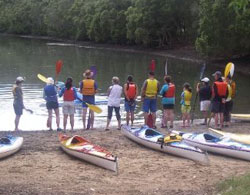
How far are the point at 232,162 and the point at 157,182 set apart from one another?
8.26 feet

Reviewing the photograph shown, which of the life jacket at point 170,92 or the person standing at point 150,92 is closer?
the person standing at point 150,92

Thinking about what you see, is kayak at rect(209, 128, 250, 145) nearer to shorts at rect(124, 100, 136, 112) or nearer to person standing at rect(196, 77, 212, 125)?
person standing at rect(196, 77, 212, 125)

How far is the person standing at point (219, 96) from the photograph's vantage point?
14297mm

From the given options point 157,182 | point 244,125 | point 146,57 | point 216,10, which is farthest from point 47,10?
Result: point 157,182

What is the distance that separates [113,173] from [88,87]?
4.32m

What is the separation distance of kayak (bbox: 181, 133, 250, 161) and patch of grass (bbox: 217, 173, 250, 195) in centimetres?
220

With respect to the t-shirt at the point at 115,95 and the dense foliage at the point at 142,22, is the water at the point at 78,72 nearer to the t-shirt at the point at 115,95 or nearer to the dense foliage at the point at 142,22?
the dense foliage at the point at 142,22

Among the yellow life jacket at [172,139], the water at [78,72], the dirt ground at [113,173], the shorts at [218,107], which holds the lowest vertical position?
the water at [78,72]

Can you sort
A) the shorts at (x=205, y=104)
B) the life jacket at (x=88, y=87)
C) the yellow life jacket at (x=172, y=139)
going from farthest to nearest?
1. the shorts at (x=205, y=104)
2. the life jacket at (x=88, y=87)
3. the yellow life jacket at (x=172, y=139)

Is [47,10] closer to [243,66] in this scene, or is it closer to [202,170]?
[243,66]

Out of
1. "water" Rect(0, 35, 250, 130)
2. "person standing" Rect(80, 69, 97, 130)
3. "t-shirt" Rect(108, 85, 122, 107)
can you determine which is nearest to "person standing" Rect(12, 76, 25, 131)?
"person standing" Rect(80, 69, 97, 130)

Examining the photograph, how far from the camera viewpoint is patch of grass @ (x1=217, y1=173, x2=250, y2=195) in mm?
8188

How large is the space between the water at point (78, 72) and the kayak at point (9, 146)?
6.41m

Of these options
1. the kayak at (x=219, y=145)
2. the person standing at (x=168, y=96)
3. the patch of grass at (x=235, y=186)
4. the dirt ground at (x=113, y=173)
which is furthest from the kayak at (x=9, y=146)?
the patch of grass at (x=235, y=186)
